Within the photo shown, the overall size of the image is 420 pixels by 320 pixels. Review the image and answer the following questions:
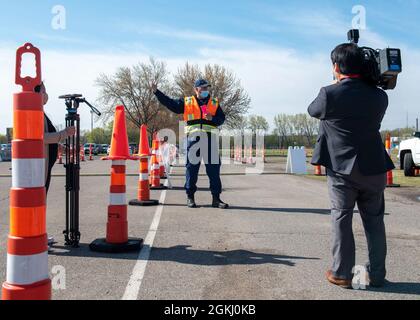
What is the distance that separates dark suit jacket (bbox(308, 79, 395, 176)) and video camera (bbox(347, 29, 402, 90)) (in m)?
0.12

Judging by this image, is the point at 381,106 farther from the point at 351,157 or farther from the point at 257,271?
the point at 257,271

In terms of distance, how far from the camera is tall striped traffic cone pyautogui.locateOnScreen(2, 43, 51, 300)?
8.91 feet

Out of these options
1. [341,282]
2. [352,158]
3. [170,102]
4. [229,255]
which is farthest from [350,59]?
[170,102]

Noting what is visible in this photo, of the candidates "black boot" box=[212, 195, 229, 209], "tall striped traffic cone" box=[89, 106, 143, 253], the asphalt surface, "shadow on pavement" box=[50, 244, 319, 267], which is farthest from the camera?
"black boot" box=[212, 195, 229, 209]

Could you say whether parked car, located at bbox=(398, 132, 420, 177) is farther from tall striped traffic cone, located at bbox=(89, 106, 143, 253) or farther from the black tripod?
the black tripod

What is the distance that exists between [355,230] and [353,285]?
2611mm

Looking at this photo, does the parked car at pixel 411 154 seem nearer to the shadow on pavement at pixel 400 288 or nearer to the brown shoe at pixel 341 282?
the shadow on pavement at pixel 400 288

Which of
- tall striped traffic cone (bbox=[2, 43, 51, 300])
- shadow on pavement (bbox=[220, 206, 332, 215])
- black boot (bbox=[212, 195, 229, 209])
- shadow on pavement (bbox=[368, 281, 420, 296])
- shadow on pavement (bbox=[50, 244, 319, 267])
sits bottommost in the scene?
shadow on pavement (bbox=[368, 281, 420, 296])

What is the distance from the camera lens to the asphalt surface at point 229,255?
12.2ft

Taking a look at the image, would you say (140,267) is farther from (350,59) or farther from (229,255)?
(350,59)

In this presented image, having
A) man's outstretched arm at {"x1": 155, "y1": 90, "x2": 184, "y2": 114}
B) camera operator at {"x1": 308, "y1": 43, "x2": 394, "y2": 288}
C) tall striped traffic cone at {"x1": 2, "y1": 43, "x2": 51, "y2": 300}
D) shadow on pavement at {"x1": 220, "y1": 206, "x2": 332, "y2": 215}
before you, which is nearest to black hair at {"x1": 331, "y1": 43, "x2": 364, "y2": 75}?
camera operator at {"x1": 308, "y1": 43, "x2": 394, "y2": 288}

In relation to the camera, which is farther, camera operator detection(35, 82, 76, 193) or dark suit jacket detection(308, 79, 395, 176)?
camera operator detection(35, 82, 76, 193)

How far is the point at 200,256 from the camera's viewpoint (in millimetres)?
4855

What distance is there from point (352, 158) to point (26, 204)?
8.62 ft
